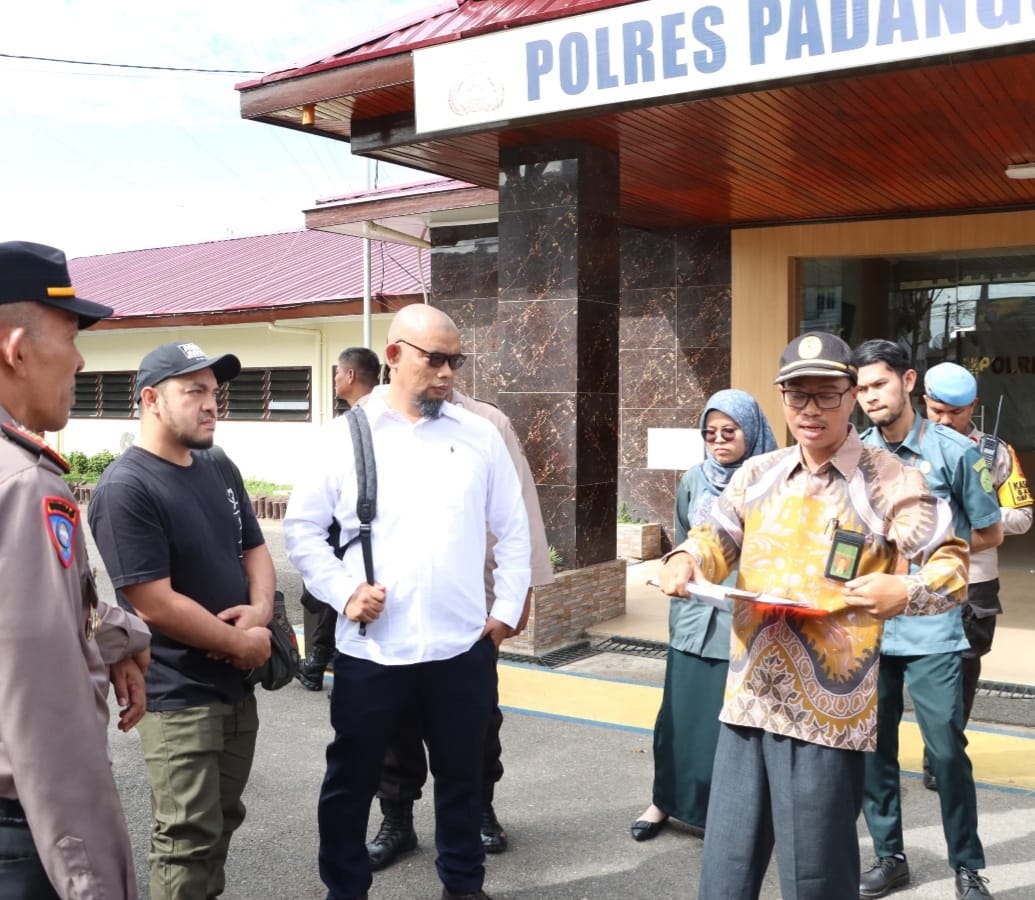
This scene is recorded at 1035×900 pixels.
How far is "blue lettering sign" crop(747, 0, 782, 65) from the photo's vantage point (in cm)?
608

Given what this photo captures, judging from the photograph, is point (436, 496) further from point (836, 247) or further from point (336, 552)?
point (836, 247)

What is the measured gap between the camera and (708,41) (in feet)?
20.9

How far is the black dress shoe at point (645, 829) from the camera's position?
170 inches

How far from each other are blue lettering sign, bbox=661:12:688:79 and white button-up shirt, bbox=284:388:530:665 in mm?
3794

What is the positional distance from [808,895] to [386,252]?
15.3 m

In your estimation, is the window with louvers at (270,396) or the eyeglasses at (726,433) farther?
the window with louvers at (270,396)

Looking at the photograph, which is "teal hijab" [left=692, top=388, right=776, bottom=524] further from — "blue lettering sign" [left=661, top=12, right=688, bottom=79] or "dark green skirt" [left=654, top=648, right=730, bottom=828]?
"blue lettering sign" [left=661, top=12, right=688, bottom=79]

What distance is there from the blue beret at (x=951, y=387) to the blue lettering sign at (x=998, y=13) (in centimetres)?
222

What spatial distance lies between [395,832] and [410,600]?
128 cm

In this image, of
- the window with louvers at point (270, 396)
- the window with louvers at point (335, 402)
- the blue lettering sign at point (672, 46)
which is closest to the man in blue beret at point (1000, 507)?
Answer: the blue lettering sign at point (672, 46)

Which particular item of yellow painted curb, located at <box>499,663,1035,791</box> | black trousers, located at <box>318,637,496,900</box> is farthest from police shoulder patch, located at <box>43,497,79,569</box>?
yellow painted curb, located at <box>499,663,1035,791</box>

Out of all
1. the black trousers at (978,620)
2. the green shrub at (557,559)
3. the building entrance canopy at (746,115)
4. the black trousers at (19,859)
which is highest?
the building entrance canopy at (746,115)

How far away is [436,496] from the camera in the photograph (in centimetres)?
346

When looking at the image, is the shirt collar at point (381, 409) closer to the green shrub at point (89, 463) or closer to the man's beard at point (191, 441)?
the man's beard at point (191, 441)
